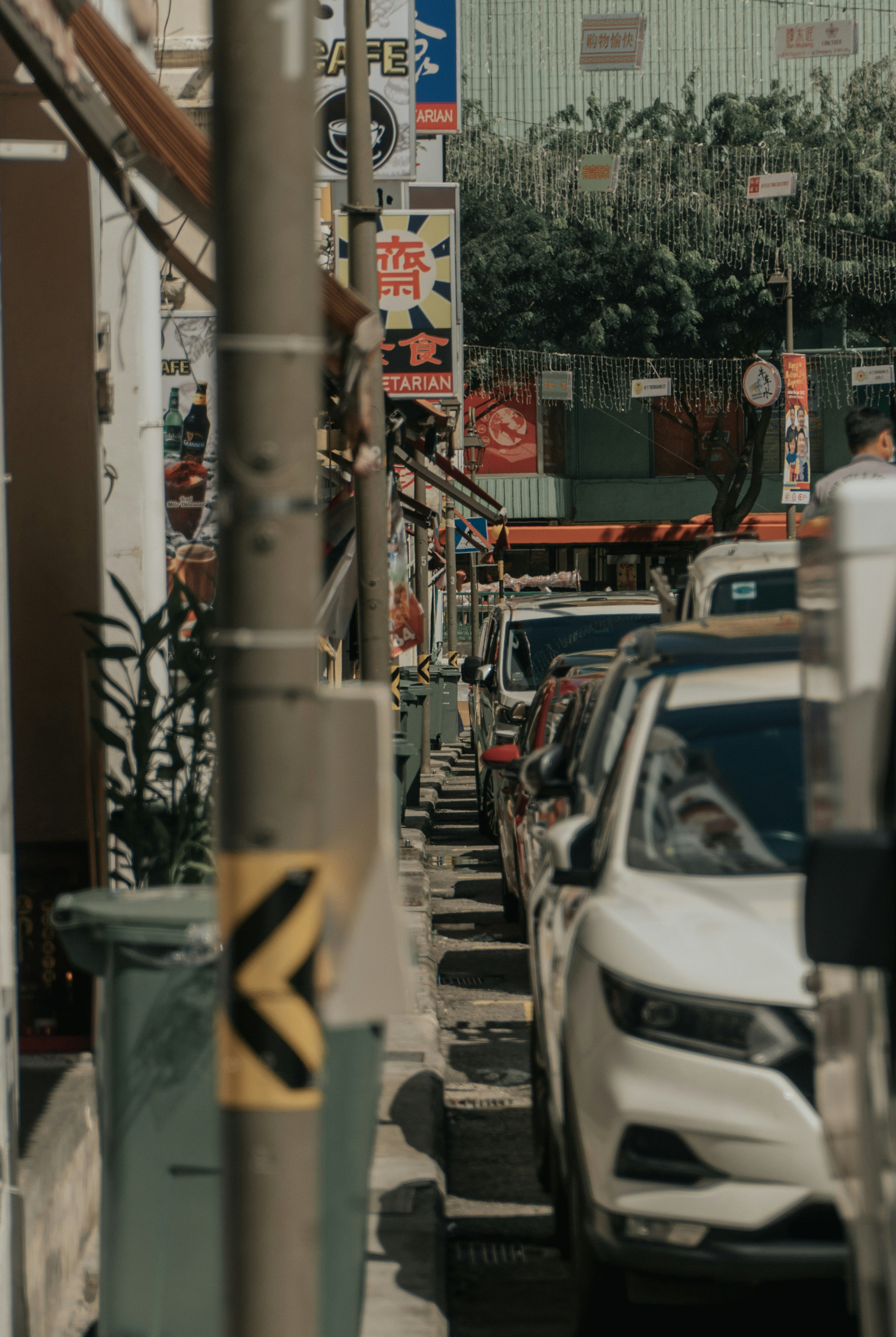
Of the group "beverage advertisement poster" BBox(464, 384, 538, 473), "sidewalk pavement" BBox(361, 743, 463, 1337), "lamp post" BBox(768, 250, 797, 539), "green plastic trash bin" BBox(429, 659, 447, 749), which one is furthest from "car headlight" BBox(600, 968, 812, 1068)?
"beverage advertisement poster" BBox(464, 384, 538, 473)

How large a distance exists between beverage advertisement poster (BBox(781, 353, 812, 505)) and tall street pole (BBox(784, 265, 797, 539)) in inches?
35.8

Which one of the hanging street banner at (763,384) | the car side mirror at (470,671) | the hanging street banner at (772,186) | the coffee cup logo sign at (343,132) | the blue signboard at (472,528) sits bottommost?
the car side mirror at (470,671)

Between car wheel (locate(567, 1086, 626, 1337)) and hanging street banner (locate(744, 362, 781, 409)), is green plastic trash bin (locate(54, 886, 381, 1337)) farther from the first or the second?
hanging street banner (locate(744, 362, 781, 409))

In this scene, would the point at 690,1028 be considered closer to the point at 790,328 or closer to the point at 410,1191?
the point at 410,1191

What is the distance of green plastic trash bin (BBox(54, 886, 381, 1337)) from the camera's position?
12.3 ft

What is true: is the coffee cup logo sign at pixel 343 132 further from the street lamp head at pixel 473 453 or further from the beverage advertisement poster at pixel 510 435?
the beverage advertisement poster at pixel 510 435

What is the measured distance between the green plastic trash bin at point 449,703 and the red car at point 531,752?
1314cm

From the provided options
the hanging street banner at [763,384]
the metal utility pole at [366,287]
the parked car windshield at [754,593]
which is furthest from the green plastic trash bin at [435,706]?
the parked car windshield at [754,593]

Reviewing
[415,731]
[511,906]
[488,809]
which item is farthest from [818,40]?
[511,906]

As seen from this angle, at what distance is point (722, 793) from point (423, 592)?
20341mm

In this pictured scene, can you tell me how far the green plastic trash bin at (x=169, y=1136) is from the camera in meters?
3.76

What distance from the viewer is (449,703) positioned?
26.6m

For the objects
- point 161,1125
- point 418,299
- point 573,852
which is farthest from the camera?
point 418,299

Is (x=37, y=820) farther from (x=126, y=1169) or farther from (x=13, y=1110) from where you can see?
(x=126, y=1169)
